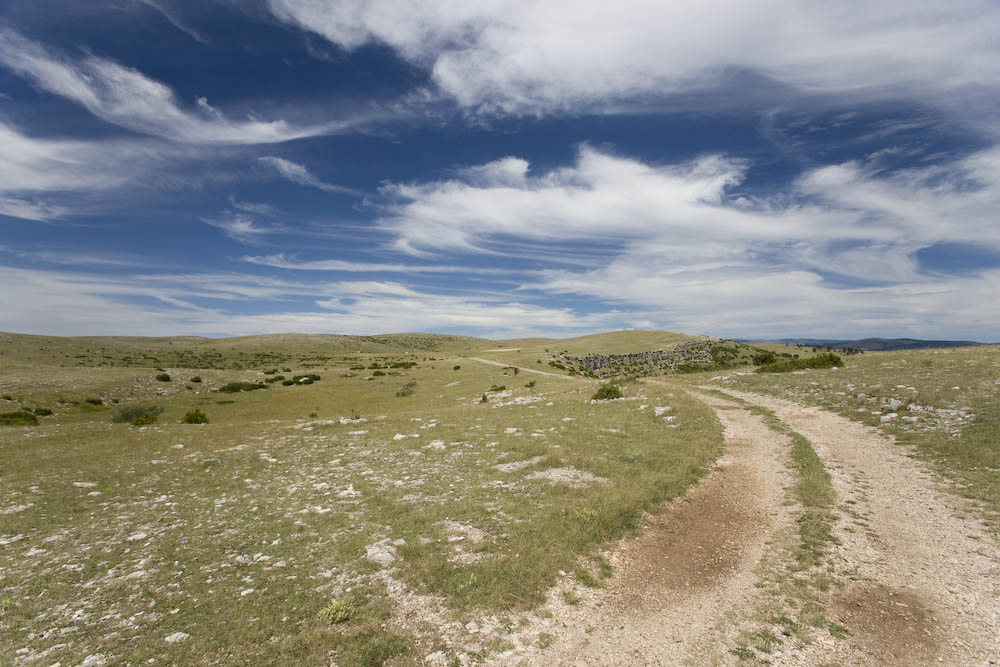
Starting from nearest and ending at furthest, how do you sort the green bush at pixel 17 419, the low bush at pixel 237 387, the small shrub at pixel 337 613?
the small shrub at pixel 337 613, the green bush at pixel 17 419, the low bush at pixel 237 387

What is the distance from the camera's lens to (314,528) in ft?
32.7

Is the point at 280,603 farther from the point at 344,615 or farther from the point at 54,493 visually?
the point at 54,493

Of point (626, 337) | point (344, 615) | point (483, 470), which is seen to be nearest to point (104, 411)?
point (483, 470)

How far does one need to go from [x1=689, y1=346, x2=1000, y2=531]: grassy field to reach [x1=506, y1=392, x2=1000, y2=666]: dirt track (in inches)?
51.0

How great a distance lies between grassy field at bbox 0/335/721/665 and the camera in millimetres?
6422

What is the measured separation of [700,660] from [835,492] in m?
9.25

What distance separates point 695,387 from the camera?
37438mm

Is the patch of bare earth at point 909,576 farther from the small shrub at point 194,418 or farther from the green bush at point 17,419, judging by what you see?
A: the green bush at point 17,419

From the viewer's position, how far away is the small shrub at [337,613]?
21.9 ft

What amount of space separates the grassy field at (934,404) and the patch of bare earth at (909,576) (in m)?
1.11

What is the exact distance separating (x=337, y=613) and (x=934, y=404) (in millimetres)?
27273

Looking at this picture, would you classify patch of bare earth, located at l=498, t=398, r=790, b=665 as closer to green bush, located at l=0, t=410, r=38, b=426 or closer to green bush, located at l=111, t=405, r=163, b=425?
green bush, located at l=111, t=405, r=163, b=425

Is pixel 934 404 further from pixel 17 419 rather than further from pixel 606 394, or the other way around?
pixel 17 419

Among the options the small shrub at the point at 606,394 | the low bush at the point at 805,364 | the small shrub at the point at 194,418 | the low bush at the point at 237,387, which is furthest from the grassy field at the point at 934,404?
the low bush at the point at 237,387
